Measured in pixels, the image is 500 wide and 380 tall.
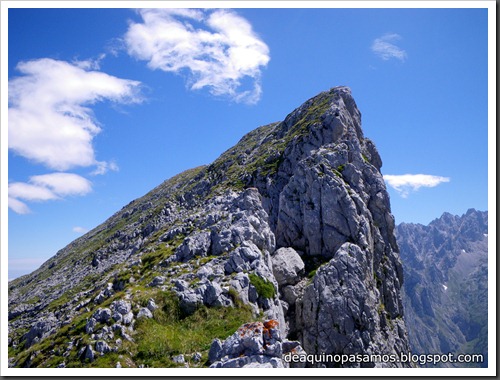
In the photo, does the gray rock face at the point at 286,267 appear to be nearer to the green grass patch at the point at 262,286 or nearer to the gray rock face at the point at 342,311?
the gray rock face at the point at 342,311

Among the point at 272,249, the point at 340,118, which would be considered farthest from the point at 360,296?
the point at 340,118

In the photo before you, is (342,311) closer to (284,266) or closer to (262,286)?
(284,266)

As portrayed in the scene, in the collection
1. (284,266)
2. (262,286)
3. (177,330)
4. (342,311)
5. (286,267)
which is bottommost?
(342,311)

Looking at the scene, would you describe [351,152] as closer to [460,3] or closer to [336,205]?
[336,205]

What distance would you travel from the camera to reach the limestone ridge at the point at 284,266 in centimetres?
3988

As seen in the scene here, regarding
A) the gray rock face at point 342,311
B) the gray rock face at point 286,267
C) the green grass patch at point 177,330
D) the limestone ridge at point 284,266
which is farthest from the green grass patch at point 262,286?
the gray rock face at point 342,311

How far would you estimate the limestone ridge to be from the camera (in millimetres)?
39875

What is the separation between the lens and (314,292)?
58.3 m

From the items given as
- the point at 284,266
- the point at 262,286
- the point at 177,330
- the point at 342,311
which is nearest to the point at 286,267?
the point at 284,266

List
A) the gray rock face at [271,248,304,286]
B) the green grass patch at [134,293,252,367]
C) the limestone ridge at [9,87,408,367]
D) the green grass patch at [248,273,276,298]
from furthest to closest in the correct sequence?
the gray rock face at [271,248,304,286], the green grass patch at [248,273,276,298], the limestone ridge at [9,87,408,367], the green grass patch at [134,293,252,367]

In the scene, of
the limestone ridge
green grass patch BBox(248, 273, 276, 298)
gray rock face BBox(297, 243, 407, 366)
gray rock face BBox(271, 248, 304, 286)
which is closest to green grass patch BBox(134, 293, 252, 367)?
the limestone ridge

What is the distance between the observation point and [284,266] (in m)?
61.6

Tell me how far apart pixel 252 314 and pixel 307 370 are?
1914cm

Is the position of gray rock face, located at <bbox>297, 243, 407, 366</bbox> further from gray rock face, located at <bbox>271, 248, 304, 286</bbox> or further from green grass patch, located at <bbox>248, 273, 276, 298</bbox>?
green grass patch, located at <bbox>248, 273, 276, 298</bbox>
